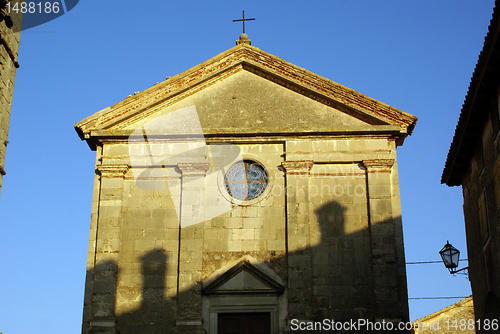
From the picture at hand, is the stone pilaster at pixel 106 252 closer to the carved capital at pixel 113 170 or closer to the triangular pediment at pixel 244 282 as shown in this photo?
the carved capital at pixel 113 170

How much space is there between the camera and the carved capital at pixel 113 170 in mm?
14719

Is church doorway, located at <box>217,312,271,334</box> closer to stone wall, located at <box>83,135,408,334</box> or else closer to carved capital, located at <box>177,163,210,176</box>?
stone wall, located at <box>83,135,408,334</box>

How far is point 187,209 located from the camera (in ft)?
47.3

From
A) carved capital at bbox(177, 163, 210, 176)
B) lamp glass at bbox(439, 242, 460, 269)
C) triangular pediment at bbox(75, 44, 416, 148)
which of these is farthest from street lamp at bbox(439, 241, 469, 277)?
carved capital at bbox(177, 163, 210, 176)

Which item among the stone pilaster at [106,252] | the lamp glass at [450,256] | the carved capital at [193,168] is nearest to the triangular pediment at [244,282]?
the stone pilaster at [106,252]

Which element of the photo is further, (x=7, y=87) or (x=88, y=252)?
(x=88, y=252)

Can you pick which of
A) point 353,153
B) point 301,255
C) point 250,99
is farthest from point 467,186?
point 250,99

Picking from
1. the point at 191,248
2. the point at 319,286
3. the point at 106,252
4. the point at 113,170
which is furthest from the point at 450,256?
the point at 113,170

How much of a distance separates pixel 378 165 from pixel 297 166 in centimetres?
188

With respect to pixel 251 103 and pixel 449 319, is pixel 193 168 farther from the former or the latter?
pixel 449 319

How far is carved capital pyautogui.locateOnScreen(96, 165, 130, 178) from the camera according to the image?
48.3 ft

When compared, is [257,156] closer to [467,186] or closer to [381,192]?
[381,192]

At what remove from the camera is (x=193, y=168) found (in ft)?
48.3

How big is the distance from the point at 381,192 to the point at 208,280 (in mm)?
4393
